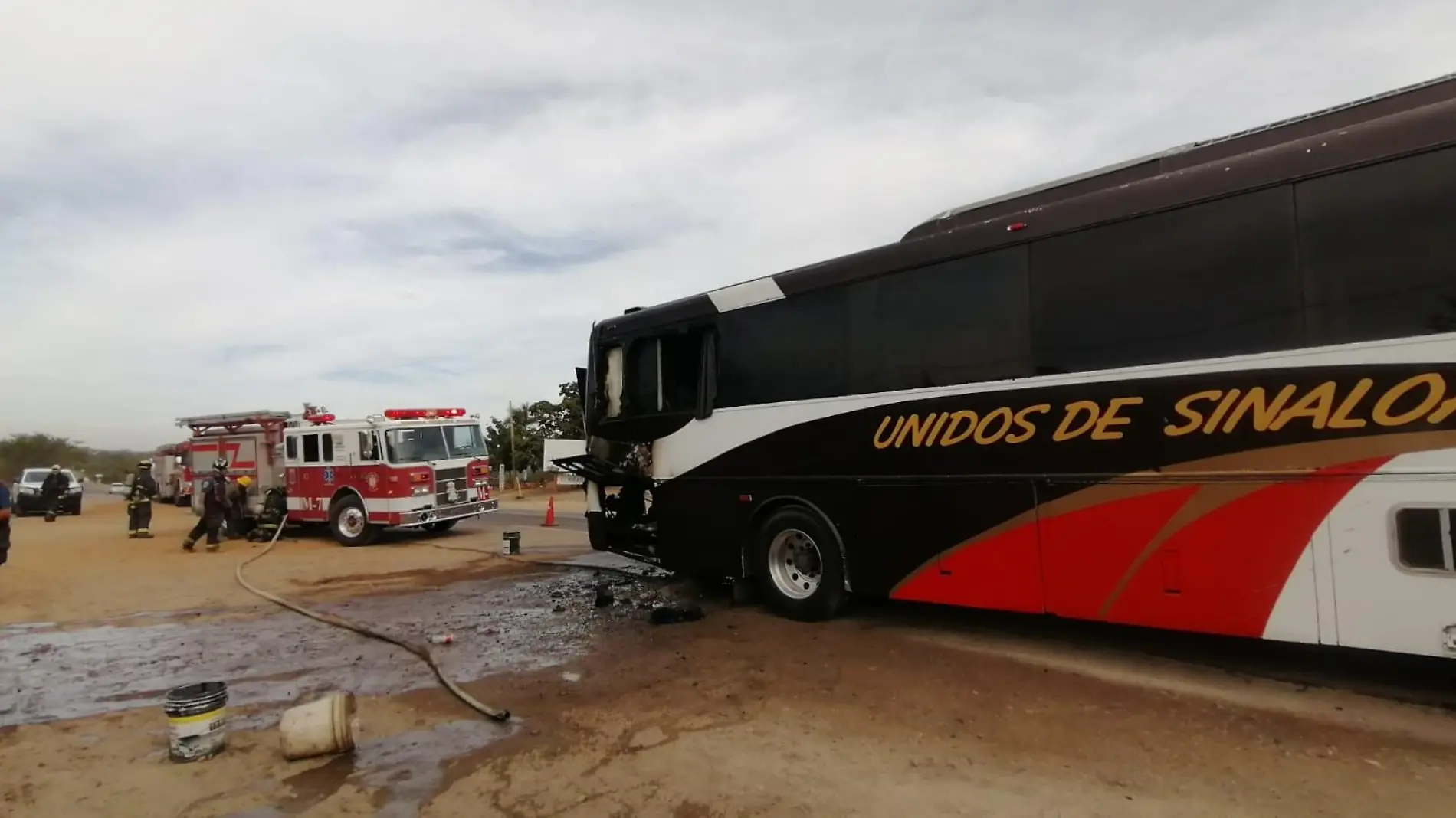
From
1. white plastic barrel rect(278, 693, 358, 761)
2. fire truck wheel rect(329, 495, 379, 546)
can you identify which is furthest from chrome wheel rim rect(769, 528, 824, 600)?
fire truck wheel rect(329, 495, 379, 546)

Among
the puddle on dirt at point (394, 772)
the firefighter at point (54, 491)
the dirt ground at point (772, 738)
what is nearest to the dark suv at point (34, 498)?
the firefighter at point (54, 491)

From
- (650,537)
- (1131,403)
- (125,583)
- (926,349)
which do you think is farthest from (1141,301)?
(125,583)

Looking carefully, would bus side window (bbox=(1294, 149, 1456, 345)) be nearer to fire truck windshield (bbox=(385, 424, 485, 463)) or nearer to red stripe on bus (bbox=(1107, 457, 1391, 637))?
red stripe on bus (bbox=(1107, 457, 1391, 637))

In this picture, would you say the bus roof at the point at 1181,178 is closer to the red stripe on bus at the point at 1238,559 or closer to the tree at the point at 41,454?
the red stripe on bus at the point at 1238,559

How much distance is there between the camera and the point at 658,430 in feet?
30.6

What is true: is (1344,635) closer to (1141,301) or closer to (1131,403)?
(1131,403)

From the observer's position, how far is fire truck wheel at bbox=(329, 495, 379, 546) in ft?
57.8

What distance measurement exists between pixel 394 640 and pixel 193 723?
3008mm

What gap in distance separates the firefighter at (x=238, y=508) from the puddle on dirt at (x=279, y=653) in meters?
10.4

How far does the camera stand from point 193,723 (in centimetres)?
493

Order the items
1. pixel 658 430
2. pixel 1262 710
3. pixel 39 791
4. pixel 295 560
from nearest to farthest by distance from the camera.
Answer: pixel 39 791 → pixel 1262 710 → pixel 658 430 → pixel 295 560

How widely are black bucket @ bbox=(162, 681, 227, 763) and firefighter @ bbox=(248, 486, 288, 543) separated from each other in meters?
15.0

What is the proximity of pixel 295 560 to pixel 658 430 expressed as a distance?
380 inches

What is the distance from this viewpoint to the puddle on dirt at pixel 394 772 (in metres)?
4.27
